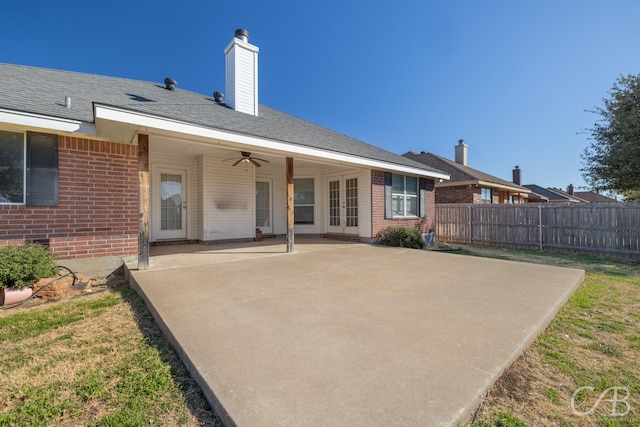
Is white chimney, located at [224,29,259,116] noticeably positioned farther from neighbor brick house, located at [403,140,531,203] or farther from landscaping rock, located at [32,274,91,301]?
neighbor brick house, located at [403,140,531,203]

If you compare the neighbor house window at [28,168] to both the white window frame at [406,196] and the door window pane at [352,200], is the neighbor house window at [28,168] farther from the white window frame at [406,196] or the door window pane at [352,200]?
the white window frame at [406,196]

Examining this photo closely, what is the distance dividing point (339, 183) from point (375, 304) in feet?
24.0

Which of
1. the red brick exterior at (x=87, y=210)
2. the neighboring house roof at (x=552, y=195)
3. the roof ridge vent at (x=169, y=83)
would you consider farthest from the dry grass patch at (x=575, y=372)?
the neighboring house roof at (x=552, y=195)

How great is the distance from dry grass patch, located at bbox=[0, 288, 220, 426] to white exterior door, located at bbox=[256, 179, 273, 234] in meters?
6.74

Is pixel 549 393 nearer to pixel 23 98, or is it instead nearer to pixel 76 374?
pixel 76 374

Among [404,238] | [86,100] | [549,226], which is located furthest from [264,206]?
[549,226]

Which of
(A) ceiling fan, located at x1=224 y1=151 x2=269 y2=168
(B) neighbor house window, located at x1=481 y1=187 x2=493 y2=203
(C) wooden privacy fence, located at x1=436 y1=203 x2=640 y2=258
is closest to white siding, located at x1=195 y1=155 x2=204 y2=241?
(A) ceiling fan, located at x1=224 y1=151 x2=269 y2=168

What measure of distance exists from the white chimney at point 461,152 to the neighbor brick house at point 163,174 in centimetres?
1090

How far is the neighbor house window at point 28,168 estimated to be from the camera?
448 cm

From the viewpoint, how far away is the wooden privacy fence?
8078 mm

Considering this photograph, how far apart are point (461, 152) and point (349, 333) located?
20.9 meters

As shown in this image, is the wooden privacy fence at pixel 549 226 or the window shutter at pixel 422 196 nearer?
the wooden privacy fence at pixel 549 226

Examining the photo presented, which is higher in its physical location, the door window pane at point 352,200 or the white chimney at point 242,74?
the white chimney at point 242,74

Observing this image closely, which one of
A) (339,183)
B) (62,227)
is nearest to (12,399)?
(62,227)
